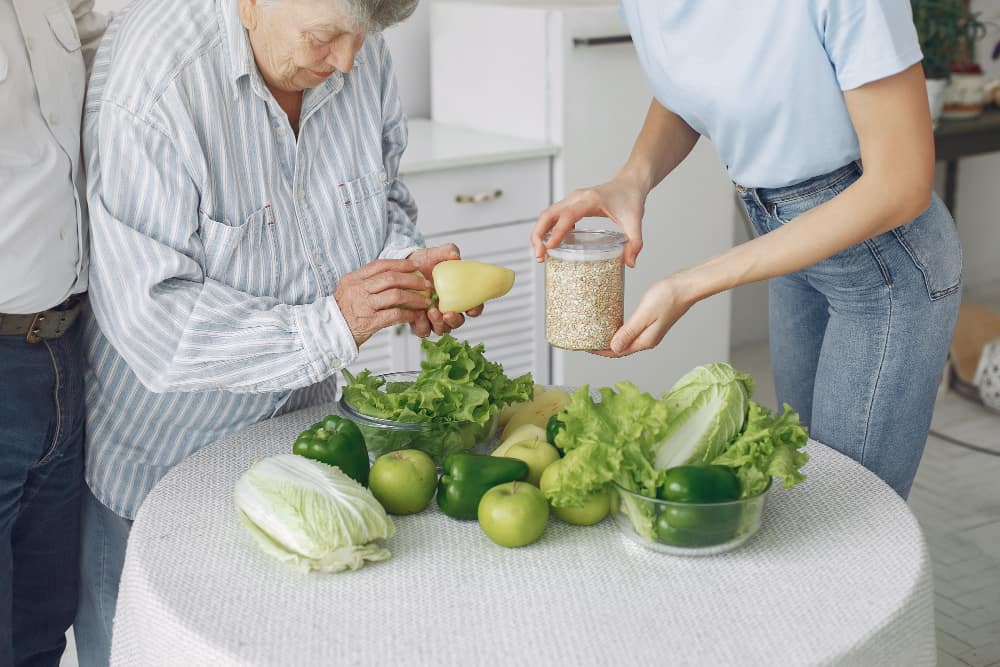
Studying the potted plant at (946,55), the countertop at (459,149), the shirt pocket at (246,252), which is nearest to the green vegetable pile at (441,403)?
the shirt pocket at (246,252)

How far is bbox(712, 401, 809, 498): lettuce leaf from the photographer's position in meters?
1.21

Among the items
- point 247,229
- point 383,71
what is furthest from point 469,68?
point 247,229

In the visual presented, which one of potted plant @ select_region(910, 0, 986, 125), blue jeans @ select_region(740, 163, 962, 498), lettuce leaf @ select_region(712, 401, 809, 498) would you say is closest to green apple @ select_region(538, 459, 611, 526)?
lettuce leaf @ select_region(712, 401, 809, 498)

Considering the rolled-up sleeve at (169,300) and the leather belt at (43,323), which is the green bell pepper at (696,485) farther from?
the leather belt at (43,323)

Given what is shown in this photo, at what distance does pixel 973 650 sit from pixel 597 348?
1.39 meters

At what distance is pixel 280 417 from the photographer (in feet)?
5.37

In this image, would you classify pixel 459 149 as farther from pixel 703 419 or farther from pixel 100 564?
pixel 703 419

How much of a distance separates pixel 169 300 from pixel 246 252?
0.15 m

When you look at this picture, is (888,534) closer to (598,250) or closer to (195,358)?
(598,250)

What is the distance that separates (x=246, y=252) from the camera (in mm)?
1562

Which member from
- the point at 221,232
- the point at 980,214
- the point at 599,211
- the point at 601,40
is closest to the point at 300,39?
Answer: the point at 221,232

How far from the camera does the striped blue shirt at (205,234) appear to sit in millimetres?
1441

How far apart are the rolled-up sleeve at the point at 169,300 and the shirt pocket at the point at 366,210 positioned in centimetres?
22

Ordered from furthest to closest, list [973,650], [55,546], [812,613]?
[973,650], [55,546], [812,613]
